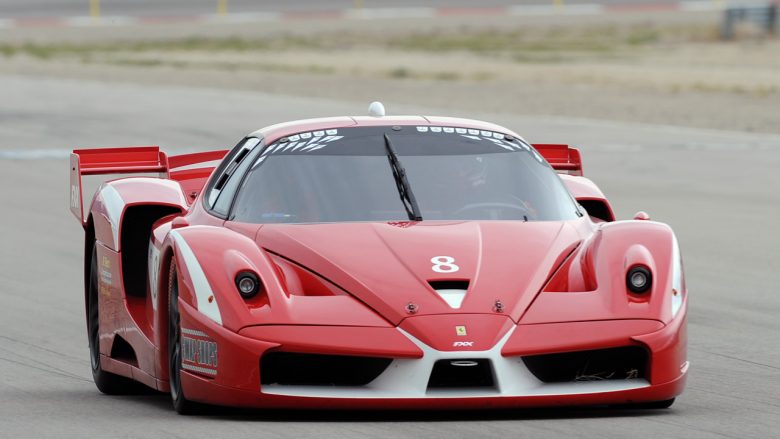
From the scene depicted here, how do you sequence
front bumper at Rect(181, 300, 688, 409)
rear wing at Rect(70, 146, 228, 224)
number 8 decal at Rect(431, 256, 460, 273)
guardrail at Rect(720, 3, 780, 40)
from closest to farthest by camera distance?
front bumper at Rect(181, 300, 688, 409) → number 8 decal at Rect(431, 256, 460, 273) → rear wing at Rect(70, 146, 228, 224) → guardrail at Rect(720, 3, 780, 40)

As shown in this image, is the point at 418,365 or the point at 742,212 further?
the point at 742,212

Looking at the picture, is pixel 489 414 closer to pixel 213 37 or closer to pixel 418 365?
pixel 418 365

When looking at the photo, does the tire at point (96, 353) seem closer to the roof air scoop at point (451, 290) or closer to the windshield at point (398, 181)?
the windshield at point (398, 181)

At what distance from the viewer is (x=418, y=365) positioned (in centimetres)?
610

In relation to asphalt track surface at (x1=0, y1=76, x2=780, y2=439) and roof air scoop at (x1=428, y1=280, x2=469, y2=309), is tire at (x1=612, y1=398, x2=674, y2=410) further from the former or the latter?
roof air scoop at (x1=428, y1=280, x2=469, y2=309)

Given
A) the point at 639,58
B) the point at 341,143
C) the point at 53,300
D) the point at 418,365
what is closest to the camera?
the point at 418,365

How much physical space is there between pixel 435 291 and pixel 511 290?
11.3 inches

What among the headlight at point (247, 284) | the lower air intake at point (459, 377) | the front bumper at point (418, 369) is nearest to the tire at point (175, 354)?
the front bumper at point (418, 369)

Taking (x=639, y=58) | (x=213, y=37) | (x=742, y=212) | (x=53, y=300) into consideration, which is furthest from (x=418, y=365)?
(x=213, y=37)

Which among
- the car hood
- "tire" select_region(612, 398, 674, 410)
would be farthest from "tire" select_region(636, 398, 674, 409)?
the car hood

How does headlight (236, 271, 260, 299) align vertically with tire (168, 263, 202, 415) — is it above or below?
above

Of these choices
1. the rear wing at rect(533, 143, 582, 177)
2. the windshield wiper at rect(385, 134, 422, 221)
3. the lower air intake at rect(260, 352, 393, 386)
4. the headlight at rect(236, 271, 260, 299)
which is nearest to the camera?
the lower air intake at rect(260, 352, 393, 386)

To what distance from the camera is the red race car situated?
6156mm
